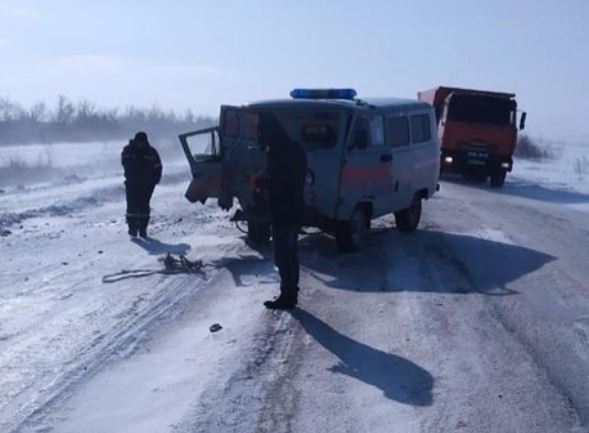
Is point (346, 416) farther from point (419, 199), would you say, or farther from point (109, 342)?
point (419, 199)

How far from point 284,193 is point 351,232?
405 centimetres

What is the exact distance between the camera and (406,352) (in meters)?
7.27

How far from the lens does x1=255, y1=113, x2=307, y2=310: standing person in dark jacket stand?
8617 mm

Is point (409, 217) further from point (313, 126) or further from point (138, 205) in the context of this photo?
point (138, 205)

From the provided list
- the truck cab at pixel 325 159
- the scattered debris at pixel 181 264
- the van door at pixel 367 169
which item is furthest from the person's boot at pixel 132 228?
the van door at pixel 367 169

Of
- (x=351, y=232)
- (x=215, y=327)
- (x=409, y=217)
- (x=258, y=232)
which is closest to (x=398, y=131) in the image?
(x=409, y=217)

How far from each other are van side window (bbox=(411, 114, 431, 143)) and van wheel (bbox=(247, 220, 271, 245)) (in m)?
3.34

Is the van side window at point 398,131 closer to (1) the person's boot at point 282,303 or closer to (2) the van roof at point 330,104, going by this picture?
(2) the van roof at point 330,104

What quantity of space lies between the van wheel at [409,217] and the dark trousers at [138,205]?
170 inches

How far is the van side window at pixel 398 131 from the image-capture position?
13648mm

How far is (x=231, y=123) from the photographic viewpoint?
13.2 metres

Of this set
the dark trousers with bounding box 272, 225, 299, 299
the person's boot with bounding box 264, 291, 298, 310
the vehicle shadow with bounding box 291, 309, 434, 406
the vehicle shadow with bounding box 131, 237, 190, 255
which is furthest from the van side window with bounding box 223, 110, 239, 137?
the vehicle shadow with bounding box 291, 309, 434, 406

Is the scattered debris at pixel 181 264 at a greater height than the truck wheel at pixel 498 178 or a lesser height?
greater

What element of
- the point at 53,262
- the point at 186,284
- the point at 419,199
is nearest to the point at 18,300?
the point at 186,284
